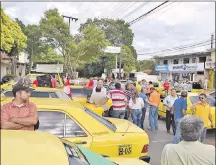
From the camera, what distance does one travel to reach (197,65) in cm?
4112

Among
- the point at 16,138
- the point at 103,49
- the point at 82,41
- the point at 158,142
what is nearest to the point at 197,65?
the point at 103,49

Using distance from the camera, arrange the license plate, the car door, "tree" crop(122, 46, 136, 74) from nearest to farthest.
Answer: the car door, the license plate, "tree" crop(122, 46, 136, 74)

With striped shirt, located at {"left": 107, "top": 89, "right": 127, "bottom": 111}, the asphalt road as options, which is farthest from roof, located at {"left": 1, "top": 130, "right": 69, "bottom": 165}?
striped shirt, located at {"left": 107, "top": 89, "right": 127, "bottom": 111}

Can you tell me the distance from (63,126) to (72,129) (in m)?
0.13

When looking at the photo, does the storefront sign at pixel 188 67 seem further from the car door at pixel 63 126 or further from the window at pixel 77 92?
the car door at pixel 63 126

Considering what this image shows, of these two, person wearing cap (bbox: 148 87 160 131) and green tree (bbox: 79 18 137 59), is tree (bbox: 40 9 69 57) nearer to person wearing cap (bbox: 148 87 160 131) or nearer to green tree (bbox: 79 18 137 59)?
person wearing cap (bbox: 148 87 160 131)

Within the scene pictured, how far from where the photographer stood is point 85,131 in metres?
4.52

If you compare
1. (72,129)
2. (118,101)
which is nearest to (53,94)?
(118,101)

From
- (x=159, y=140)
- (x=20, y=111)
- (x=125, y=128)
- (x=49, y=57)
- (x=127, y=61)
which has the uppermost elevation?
(x=127, y=61)

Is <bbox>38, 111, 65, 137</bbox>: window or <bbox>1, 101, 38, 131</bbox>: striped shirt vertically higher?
<bbox>1, 101, 38, 131</bbox>: striped shirt

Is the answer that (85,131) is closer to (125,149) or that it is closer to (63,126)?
(63,126)

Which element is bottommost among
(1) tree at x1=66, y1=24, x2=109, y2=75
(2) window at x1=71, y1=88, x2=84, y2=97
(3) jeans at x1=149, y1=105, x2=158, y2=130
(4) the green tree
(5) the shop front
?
(3) jeans at x1=149, y1=105, x2=158, y2=130

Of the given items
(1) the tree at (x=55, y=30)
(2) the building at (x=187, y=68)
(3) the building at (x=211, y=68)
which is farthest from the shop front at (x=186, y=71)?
(1) the tree at (x=55, y=30)

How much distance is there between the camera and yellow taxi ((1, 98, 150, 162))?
445 centimetres
